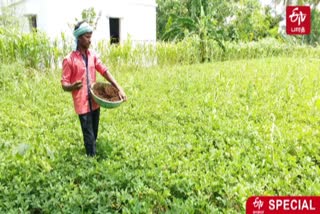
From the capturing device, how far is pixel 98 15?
11.9m

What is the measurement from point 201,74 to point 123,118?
3187mm

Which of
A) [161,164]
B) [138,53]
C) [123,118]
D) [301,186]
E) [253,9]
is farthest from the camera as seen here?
[253,9]

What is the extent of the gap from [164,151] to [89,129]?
769mm

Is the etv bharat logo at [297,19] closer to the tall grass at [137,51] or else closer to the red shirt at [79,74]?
the tall grass at [137,51]

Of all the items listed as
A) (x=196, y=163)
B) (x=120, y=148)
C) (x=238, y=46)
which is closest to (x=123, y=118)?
(x=120, y=148)

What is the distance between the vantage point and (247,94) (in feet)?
17.1

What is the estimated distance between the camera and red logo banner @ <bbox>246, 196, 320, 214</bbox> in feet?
7.48

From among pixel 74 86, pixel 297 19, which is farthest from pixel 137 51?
pixel 74 86

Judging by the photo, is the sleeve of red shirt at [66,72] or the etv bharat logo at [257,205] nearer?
the etv bharat logo at [257,205]

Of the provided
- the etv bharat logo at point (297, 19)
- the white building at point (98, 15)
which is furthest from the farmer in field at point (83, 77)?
the white building at point (98, 15)

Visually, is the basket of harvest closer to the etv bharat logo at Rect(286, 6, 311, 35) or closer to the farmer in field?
the farmer in field

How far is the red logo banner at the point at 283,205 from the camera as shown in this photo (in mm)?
2279

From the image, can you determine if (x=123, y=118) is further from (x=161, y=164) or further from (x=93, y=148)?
(x=161, y=164)

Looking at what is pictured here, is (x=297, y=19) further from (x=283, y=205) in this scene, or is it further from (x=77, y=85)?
(x=77, y=85)
